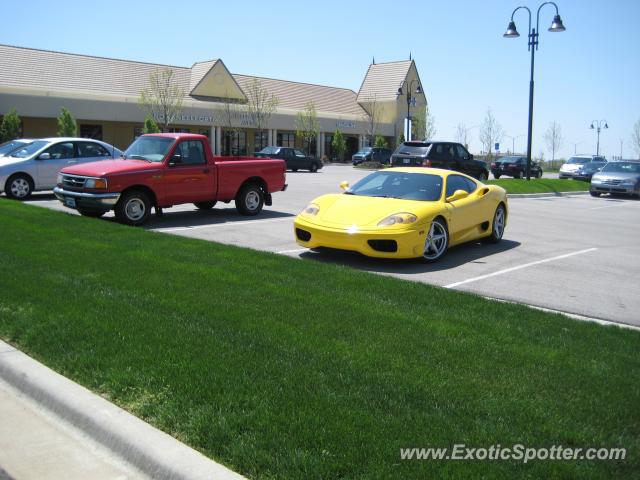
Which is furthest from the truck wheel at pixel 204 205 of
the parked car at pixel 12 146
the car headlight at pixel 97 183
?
the parked car at pixel 12 146

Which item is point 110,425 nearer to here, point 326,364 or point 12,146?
point 326,364

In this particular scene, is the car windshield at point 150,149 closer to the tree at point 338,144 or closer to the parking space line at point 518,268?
the parking space line at point 518,268

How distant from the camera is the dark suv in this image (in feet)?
77.9

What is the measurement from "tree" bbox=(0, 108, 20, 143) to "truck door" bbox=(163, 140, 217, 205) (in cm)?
3215

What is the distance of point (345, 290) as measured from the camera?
689 centimetres

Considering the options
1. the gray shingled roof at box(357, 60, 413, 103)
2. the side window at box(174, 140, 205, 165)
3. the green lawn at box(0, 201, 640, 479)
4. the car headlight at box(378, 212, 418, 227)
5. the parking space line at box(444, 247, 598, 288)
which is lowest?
the parking space line at box(444, 247, 598, 288)

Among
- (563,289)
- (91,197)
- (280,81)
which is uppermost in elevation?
(280,81)

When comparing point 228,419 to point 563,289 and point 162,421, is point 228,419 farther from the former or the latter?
point 563,289

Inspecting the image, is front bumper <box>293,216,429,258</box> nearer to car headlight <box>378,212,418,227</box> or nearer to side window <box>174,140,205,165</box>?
car headlight <box>378,212,418,227</box>

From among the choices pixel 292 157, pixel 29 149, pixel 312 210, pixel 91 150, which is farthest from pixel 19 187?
pixel 292 157

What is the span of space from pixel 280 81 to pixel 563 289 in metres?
62.9

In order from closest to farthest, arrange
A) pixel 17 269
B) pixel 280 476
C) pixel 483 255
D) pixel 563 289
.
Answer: pixel 280 476 → pixel 17 269 → pixel 563 289 → pixel 483 255

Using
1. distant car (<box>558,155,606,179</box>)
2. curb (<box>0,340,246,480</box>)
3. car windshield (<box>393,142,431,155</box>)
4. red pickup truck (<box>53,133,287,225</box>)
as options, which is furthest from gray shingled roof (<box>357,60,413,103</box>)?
curb (<box>0,340,246,480</box>)

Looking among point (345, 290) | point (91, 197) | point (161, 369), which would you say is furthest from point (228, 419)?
point (91, 197)
